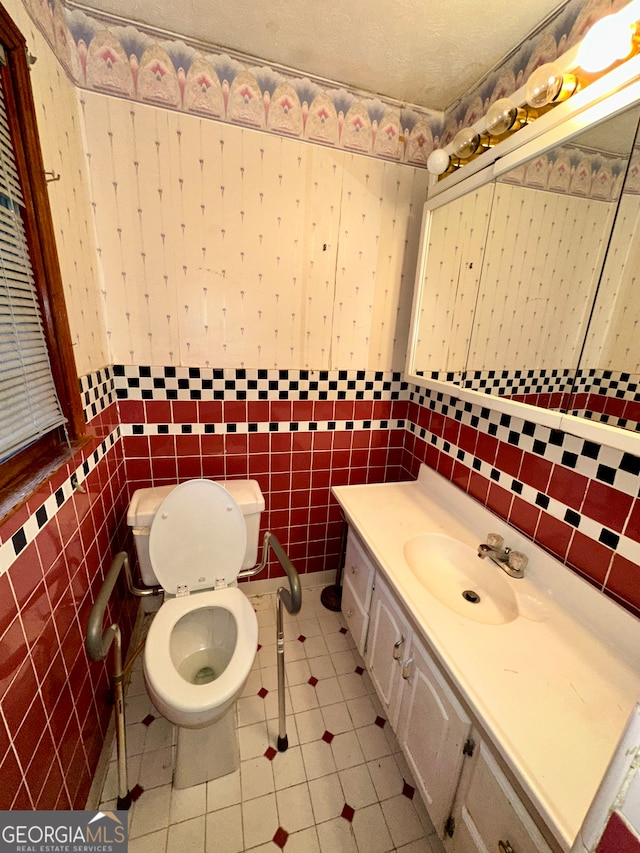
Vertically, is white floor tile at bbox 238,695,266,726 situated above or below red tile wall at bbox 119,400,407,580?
below

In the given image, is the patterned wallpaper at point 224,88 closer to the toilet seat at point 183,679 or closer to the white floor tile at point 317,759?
the toilet seat at point 183,679

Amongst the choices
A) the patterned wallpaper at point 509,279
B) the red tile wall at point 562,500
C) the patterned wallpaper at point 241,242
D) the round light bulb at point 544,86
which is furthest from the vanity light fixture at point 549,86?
the red tile wall at point 562,500

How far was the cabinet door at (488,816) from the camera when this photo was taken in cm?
68

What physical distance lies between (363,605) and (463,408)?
971 mm

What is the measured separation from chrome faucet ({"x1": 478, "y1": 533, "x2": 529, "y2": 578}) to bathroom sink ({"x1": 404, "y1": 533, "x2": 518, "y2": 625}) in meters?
0.03

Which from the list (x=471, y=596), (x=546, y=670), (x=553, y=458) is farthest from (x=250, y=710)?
(x=553, y=458)

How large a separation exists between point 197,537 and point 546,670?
121 centimetres

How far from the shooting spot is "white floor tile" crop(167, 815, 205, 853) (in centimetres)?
100

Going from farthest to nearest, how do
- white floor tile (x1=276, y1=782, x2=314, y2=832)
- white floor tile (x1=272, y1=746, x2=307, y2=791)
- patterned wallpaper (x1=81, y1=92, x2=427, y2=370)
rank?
patterned wallpaper (x1=81, y1=92, x2=427, y2=370) < white floor tile (x1=272, y1=746, x2=307, y2=791) < white floor tile (x1=276, y1=782, x2=314, y2=832)

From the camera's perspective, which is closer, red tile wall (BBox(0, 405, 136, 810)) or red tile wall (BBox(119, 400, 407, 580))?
red tile wall (BBox(0, 405, 136, 810))

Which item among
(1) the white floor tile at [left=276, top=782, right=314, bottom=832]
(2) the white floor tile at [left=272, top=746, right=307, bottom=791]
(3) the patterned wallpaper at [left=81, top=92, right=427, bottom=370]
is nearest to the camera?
(1) the white floor tile at [left=276, top=782, right=314, bottom=832]

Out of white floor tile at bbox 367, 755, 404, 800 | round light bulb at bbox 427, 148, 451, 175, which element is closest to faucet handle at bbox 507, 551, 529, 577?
white floor tile at bbox 367, 755, 404, 800

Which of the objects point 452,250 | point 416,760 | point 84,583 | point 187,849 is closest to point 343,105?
point 452,250

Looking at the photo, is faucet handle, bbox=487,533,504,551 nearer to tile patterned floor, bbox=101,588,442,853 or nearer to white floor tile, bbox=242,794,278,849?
tile patterned floor, bbox=101,588,442,853
